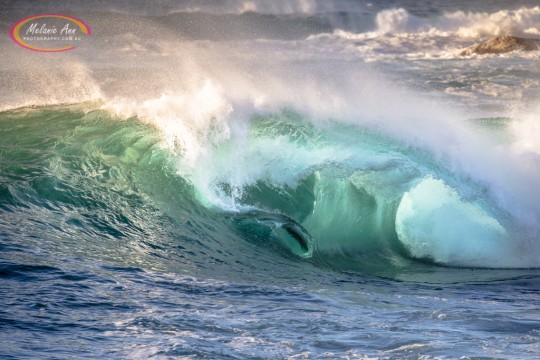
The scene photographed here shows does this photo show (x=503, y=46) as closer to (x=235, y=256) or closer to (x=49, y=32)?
(x=49, y=32)

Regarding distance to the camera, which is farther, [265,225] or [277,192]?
[277,192]

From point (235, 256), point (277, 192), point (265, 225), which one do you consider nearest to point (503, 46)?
point (277, 192)

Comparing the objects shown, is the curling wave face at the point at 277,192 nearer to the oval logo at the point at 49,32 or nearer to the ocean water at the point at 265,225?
the ocean water at the point at 265,225

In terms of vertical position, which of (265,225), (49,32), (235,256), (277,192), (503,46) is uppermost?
(503,46)

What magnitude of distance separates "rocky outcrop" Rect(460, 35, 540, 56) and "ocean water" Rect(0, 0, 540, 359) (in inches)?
1133

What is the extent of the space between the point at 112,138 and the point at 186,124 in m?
1.29

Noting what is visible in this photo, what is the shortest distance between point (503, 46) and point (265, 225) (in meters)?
38.6

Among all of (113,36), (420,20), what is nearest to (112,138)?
(113,36)

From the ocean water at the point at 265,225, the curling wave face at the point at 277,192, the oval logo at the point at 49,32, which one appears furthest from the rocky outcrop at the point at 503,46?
the curling wave face at the point at 277,192

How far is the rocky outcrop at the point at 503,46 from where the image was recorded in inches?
1708

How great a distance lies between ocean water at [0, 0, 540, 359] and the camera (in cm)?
525

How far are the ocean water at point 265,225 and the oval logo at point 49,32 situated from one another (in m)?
25.0

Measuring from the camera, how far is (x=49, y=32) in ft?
133

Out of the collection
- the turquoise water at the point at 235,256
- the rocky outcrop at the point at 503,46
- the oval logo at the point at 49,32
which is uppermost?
the rocky outcrop at the point at 503,46
